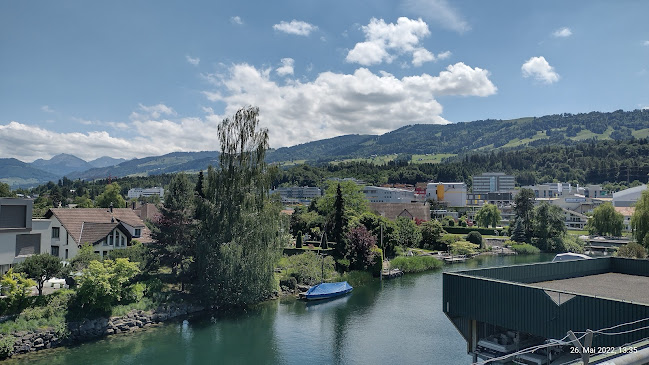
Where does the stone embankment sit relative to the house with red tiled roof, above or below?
below

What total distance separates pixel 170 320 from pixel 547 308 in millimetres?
21038

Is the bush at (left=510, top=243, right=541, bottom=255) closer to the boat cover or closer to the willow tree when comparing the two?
the boat cover

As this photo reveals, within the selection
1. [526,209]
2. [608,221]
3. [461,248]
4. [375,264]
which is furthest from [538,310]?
[608,221]

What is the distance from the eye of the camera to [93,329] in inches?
878

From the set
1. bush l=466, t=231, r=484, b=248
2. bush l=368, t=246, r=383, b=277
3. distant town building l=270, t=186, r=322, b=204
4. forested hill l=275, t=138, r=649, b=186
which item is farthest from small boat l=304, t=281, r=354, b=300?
distant town building l=270, t=186, r=322, b=204

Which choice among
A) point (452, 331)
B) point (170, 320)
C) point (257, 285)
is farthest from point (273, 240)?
point (452, 331)

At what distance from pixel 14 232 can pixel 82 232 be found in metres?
8.13

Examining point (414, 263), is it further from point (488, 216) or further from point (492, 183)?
point (492, 183)

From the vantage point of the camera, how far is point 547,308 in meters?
11.6

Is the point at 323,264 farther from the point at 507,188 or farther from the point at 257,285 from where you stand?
the point at 507,188

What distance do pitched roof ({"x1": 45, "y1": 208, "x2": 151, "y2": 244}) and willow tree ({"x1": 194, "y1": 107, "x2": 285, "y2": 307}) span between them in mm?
6404

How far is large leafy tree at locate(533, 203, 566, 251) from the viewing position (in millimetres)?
58625

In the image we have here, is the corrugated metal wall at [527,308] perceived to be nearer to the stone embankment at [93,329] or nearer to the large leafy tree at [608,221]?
the stone embankment at [93,329]

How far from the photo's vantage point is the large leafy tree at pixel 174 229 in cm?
2941
